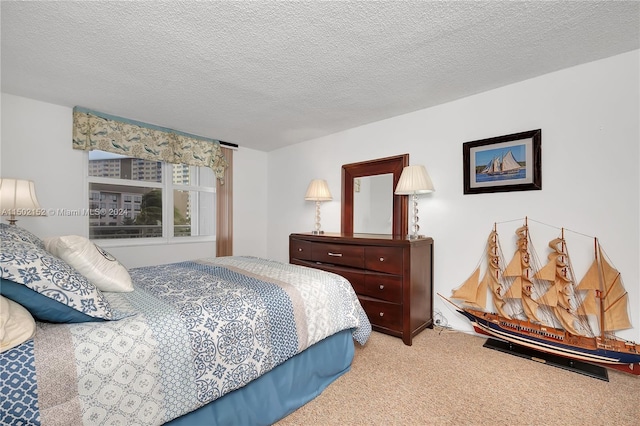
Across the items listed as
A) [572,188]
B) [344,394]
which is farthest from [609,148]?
[344,394]

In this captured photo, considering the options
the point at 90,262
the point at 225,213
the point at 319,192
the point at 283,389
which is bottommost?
the point at 283,389

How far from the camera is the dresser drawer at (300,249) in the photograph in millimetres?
3170

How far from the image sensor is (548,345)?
2.05 metres

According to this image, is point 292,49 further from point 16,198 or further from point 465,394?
point 465,394

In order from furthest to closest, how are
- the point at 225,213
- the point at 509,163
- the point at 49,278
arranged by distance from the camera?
1. the point at 225,213
2. the point at 509,163
3. the point at 49,278

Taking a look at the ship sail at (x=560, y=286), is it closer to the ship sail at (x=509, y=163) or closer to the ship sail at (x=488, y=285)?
the ship sail at (x=488, y=285)

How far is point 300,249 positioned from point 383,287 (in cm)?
110

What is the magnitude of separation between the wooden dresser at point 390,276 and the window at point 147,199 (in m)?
2.21

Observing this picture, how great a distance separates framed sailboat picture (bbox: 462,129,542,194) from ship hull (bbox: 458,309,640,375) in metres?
1.13

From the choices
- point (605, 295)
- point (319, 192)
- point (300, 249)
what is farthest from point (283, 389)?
point (319, 192)

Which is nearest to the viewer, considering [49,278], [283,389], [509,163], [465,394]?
[49,278]

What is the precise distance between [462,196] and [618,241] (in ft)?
3.63

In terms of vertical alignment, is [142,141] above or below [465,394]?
above

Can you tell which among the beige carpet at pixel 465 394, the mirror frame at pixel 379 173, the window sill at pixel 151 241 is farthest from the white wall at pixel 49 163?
the beige carpet at pixel 465 394
